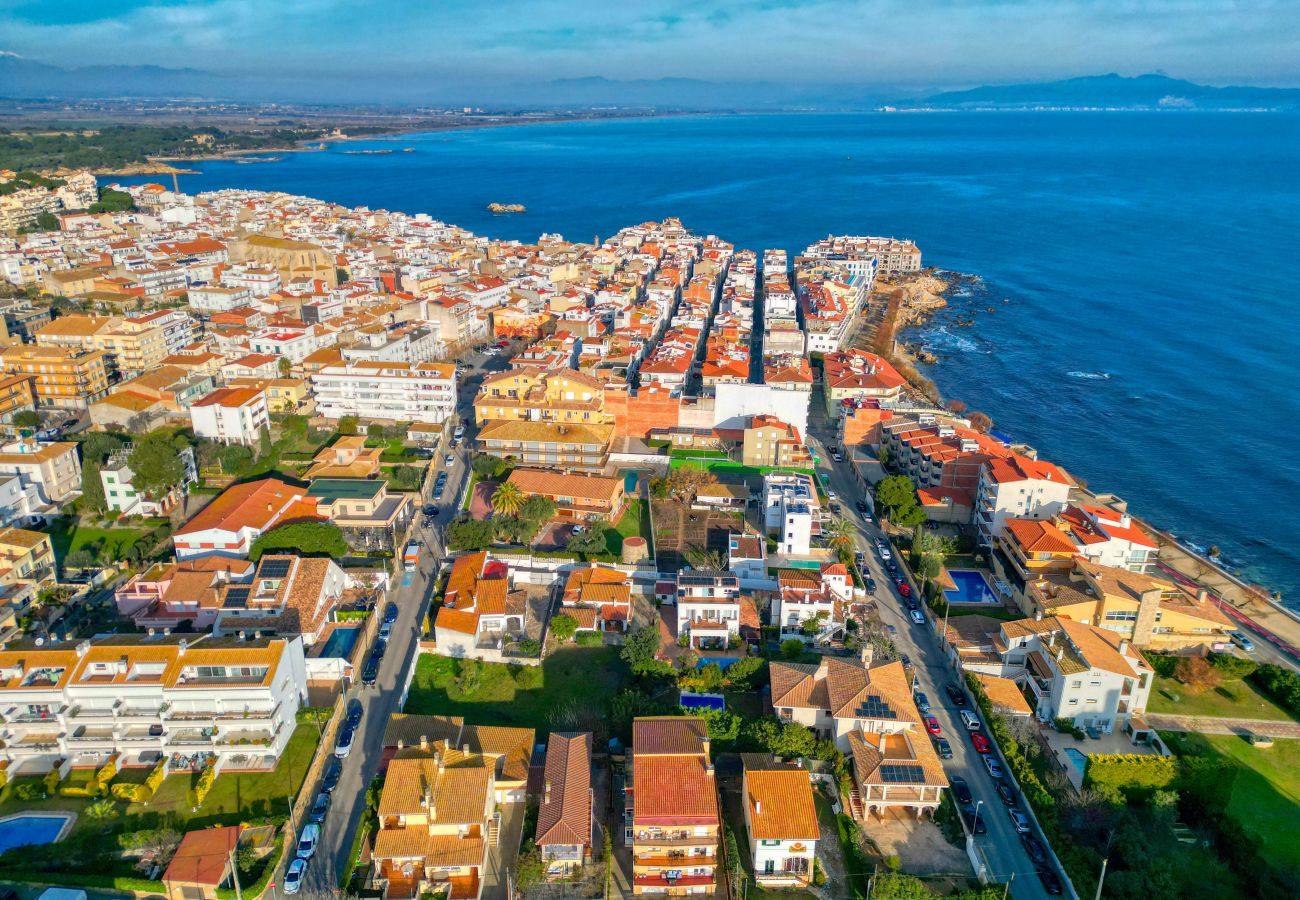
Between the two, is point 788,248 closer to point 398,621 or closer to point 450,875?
point 398,621

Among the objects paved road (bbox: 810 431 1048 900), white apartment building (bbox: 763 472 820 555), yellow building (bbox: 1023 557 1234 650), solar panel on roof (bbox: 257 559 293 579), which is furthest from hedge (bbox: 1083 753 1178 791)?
solar panel on roof (bbox: 257 559 293 579)

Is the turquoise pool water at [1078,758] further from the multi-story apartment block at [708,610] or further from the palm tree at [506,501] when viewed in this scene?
the palm tree at [506,501]

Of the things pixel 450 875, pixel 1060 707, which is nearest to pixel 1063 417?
pixel 1060 707

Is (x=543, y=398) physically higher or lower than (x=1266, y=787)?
higher

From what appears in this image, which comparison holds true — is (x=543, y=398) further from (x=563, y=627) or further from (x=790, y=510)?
(x=563, y=627)

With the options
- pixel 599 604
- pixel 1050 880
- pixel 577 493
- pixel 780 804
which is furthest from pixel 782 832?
pixel 577 493

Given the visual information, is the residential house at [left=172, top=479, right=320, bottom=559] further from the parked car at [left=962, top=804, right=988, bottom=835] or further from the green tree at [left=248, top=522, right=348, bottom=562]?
the parked car at [left=962, top=804, right=988, bottom=835]
